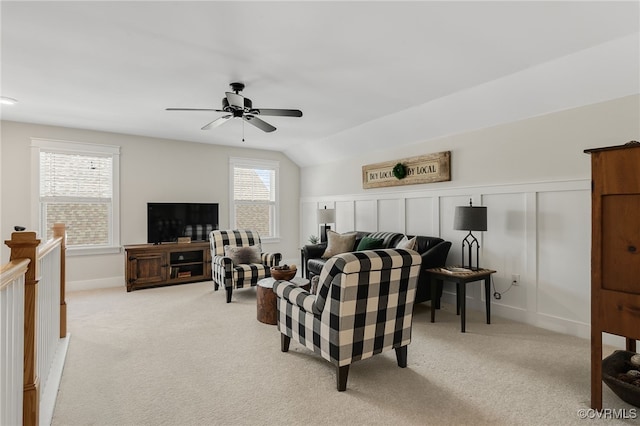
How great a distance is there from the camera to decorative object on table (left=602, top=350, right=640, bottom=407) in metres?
2.13

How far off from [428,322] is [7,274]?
363 cm

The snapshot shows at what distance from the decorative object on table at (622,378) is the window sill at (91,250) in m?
6.32

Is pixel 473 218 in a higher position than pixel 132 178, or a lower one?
lower

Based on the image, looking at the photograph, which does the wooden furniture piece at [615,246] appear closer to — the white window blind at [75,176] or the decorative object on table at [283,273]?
the decorative object on table at [283,273]

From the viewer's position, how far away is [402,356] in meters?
2.74

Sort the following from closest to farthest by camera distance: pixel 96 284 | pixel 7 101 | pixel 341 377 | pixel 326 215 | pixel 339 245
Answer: pixel 341 377 < pixel 7 101 < pixel 339 245 < pixel 96 284 < pixel 326 215

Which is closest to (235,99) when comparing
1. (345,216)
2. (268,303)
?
(268,303)

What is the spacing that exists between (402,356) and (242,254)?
2.95m

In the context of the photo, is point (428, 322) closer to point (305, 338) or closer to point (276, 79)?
point (305, 338)

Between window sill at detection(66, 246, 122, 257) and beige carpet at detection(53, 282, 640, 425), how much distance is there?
2.00 metres

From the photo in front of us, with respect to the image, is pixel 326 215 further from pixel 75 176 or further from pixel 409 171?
pixel 75 176

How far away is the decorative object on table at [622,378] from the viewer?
2.13 m

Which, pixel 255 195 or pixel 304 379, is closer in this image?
pixel 304 379

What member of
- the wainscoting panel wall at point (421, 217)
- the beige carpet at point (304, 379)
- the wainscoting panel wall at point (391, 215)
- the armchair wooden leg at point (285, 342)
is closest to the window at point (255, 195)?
the wainscoting panel wall at point (391, 215)
